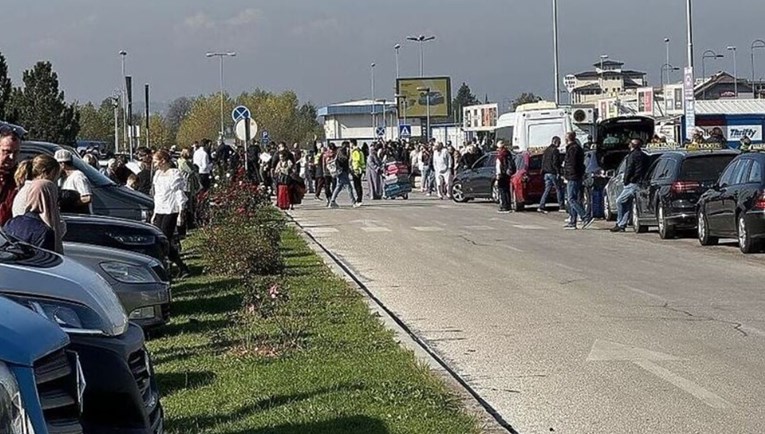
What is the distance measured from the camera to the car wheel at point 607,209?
30.5 m

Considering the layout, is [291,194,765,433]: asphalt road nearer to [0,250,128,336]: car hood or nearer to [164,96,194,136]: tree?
[0,250,128,336]: car hood

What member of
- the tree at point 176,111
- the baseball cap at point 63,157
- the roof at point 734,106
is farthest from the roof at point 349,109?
the baseball cap at point 63,157

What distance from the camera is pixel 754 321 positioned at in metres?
13.1

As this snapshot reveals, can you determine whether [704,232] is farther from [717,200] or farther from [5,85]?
[5,85]

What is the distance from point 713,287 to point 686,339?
4447 mm

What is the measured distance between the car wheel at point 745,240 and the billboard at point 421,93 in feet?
254

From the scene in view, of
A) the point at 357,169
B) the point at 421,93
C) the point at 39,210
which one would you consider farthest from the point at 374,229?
the point at 421,93

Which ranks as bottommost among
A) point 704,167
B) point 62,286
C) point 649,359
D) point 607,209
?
point 649,359

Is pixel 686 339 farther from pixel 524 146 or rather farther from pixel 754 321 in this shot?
pixel 524 146

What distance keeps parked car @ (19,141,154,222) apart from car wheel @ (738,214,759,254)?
9034mm

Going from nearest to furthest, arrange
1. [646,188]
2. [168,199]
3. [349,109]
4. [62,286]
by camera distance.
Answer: [62,286] → [168,199] → [646,188] → [349,109]

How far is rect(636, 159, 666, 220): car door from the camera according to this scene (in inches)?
1020

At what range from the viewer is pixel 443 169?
1800 inches

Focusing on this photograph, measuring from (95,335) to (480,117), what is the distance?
100m
